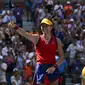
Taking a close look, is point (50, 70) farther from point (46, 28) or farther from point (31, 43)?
point (31, 43)

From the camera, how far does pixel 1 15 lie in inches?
625

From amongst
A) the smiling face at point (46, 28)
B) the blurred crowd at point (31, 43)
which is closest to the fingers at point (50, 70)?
the smiling face at point (46, 28)

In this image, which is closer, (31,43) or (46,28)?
(46,28)

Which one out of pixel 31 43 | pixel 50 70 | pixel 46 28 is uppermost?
pixel 46 28

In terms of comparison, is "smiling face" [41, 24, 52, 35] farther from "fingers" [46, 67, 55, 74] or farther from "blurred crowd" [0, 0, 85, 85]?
"blurred crowd" [0, 0, 85, 85]

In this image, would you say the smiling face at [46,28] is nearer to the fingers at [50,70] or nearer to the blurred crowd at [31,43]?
the fingers at [50,70]

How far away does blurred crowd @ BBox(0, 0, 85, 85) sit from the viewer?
12234 mm

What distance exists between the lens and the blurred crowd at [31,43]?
12.2 m

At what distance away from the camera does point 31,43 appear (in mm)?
14852

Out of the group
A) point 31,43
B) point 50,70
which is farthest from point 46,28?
point 31,43

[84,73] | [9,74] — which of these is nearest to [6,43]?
[9,74]

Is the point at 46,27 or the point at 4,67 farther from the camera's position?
the point at 4,67

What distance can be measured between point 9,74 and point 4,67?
29 centimetres

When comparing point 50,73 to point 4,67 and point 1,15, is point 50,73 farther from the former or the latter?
point 1,15
